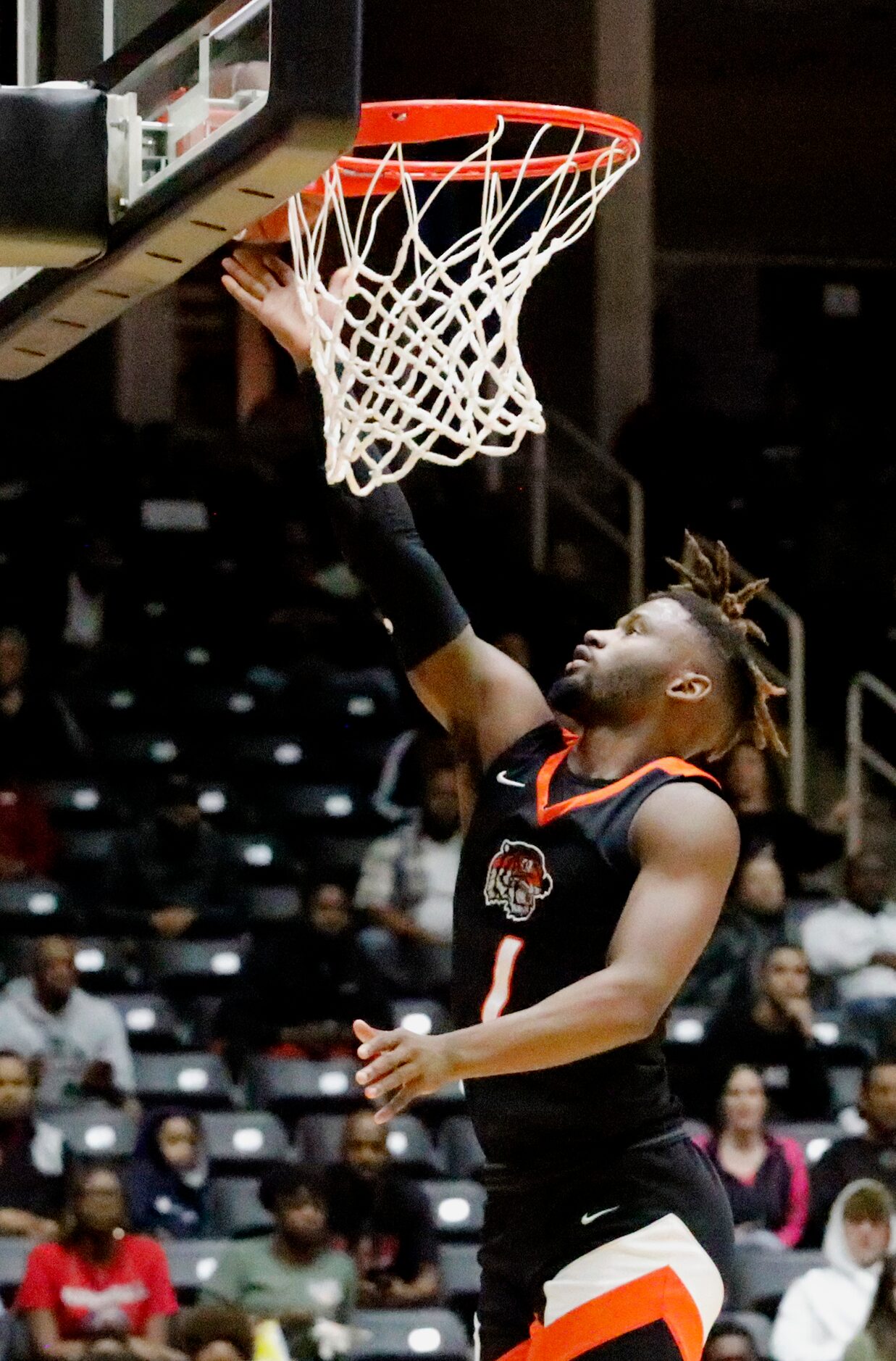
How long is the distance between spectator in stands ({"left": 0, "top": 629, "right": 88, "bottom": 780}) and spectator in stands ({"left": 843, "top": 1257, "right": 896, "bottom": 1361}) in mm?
3966

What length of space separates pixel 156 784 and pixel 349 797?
789 millimetres

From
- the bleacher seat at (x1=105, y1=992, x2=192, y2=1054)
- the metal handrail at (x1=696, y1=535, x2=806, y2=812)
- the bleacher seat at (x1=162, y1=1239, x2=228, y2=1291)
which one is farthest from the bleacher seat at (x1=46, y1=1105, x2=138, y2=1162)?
the metal handrail at (x1=696, y1=535, x2=806, y2=812)

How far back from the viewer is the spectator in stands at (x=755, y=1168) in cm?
749

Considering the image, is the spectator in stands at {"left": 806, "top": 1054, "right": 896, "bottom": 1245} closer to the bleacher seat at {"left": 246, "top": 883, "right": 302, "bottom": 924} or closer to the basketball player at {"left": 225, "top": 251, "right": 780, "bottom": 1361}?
the bleacher seat at {"left": 246, "top": 883, "right": 302, "bottom": 924}

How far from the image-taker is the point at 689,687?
373 cm

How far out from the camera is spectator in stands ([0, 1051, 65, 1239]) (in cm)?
708

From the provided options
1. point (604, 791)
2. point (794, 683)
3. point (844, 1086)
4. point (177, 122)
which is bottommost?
point (844, 1086)

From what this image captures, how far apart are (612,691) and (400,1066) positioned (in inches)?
31.8

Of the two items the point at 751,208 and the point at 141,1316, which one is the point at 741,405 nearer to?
the point at 751,208

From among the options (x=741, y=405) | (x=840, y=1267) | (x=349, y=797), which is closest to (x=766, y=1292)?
(x=840, y=1267)

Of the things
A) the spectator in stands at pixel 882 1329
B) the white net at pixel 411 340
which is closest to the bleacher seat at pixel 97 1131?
the spectator in stands at pixel 882 1329

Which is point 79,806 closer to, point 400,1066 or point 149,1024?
point 149,1024

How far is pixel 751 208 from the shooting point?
14.3 m

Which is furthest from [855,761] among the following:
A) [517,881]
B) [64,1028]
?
[517,881]
